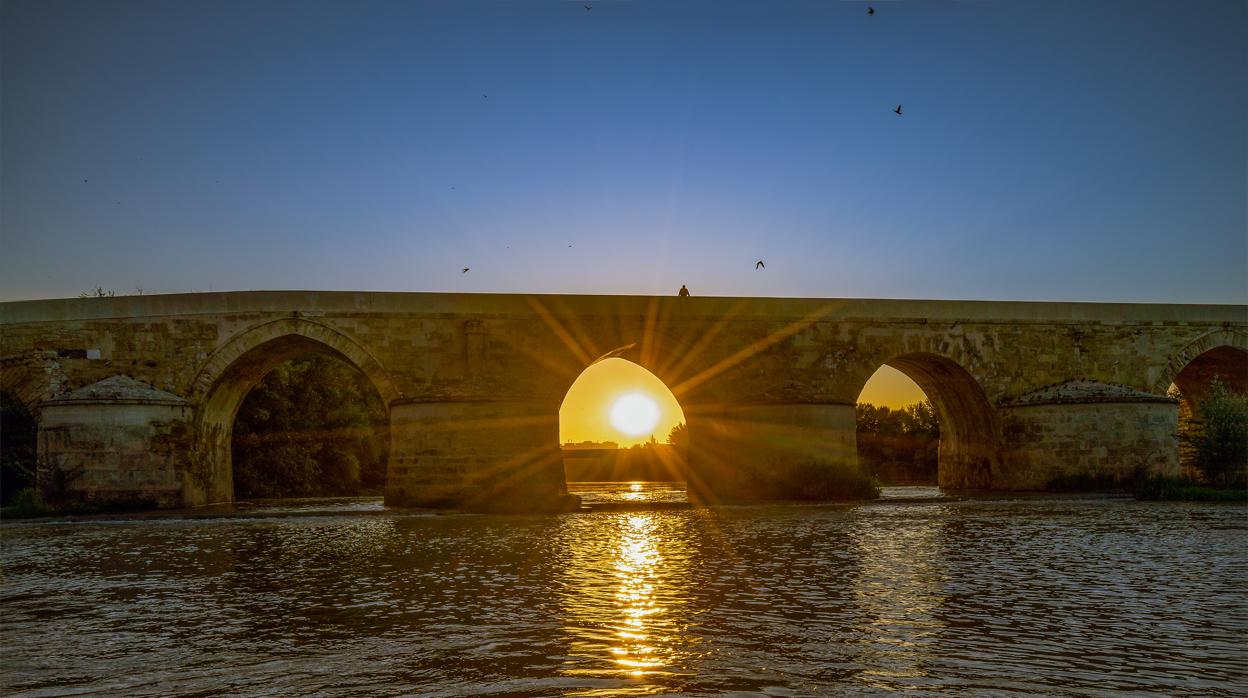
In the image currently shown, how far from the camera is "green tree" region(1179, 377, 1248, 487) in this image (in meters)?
22.5

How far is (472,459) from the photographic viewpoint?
20562 millimetres

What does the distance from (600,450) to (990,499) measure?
23266mm

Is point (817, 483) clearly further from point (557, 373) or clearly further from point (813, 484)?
point (557, 373)

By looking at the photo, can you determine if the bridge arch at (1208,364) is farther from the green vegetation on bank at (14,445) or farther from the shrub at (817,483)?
the green vegetation on bank at (14,445)

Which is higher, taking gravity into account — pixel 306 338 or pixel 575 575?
pixel 306 338

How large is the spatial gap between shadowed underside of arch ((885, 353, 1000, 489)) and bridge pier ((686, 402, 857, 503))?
92.7 inches

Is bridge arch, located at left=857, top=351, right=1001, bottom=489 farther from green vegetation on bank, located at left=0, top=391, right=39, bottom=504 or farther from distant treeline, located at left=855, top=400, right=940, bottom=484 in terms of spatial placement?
green vegetation on bank, located at left=0, top=391, right=39, bottom=504

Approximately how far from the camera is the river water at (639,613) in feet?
16.9

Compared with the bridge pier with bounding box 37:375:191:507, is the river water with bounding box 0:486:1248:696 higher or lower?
lower

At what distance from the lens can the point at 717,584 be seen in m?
8.55

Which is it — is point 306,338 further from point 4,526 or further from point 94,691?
point 94,691

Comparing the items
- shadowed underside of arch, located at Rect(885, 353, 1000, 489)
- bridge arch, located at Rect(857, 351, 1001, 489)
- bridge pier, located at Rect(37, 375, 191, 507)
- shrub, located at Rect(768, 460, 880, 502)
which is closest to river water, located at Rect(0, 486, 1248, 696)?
bridge pier, located at Rect(37, 375, 191, 507)

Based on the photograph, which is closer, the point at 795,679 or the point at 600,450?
the point at 795,679

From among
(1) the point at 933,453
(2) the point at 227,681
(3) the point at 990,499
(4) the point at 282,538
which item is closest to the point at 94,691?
(2) the point at 227,681
